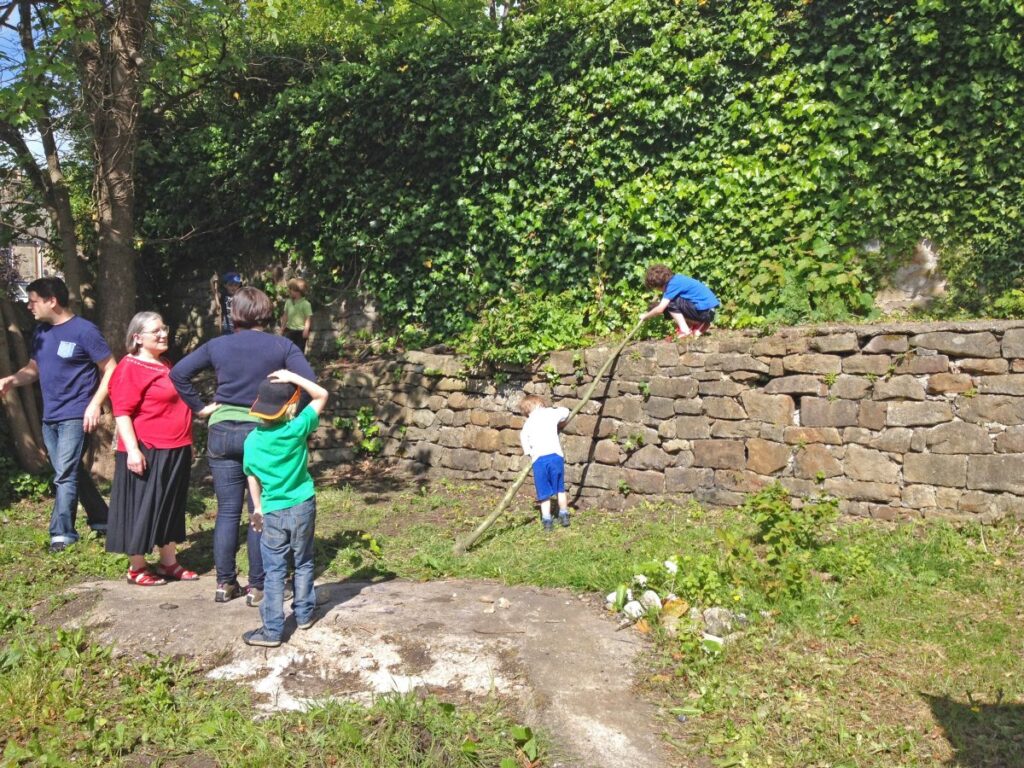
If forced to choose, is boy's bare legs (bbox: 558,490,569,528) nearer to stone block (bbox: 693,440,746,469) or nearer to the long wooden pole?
the long wooden pole

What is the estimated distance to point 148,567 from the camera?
5.67 metres

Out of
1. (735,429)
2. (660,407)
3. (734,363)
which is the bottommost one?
(735,429)

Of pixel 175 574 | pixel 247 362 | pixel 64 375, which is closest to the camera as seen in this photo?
pixel 247 362

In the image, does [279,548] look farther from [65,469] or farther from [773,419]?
[773,419]

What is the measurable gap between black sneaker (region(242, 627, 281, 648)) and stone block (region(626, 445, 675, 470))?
4.11 m

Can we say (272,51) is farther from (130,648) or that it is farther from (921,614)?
(921,614)

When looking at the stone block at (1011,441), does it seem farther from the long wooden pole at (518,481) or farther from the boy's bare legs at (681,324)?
the long wooden pole at (518,481)

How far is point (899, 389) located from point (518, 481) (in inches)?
114

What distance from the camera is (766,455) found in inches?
277

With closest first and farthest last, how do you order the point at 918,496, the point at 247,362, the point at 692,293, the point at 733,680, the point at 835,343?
the point at 733,680, the point at 247,362, the point at 918,496, the point at 835,343, the point at 692,293

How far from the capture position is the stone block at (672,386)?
7.49 m

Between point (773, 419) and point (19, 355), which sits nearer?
point (773, 419)

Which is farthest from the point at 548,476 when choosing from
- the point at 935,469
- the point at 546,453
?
the point at 935,469

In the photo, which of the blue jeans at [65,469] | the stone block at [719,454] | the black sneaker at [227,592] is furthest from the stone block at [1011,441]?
the blue jeans at [65,469]
